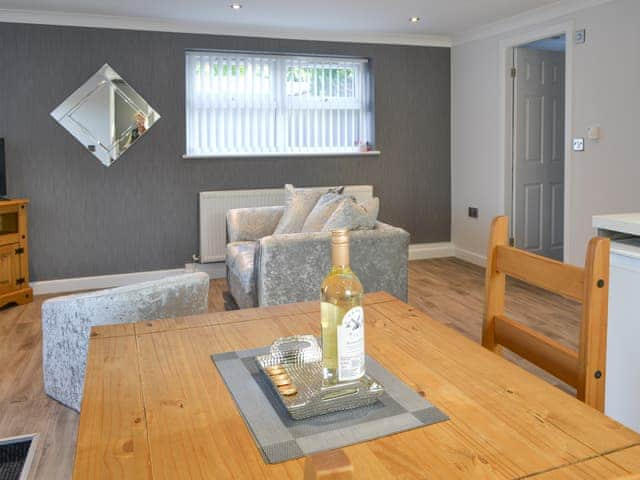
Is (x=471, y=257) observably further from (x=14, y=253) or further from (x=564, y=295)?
(x=564, y=295)

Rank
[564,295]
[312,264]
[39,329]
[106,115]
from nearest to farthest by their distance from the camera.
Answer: [564,295] < [312,264] < [39,329] < [106,115]

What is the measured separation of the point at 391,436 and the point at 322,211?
10.8 feet

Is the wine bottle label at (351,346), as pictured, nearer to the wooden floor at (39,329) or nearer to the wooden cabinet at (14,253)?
the wooden floor at (39,329)

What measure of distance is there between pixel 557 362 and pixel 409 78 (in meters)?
5.30

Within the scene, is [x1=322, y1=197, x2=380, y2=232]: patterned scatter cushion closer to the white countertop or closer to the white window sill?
the white countertop

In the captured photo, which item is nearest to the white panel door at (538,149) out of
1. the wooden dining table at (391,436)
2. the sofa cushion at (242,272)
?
the sofa cushion at (242,272)

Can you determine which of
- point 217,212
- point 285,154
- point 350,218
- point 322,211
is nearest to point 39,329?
point 217,212

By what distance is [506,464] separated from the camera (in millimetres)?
834

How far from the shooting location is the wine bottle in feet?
3.25

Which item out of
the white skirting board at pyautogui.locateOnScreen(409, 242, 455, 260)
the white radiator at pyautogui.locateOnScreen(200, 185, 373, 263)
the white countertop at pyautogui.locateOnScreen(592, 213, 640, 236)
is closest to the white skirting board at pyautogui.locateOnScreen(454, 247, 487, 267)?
the white skirting board at pyautogui.locateOnScreen(409, 242, 455, 260)

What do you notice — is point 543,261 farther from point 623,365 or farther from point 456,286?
point 456,286

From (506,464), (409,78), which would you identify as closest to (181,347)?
(506,464)

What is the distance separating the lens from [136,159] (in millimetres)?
5371

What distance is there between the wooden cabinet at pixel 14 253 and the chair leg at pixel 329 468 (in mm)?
4662
